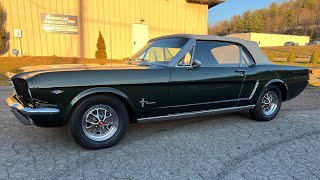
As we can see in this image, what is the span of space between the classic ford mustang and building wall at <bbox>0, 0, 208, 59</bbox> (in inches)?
321

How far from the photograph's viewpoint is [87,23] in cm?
1362

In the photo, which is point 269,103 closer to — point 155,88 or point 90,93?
point 155,88

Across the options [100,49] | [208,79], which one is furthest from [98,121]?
[100,49]

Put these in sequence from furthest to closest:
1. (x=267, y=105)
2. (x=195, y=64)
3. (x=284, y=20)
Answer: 1. (x=284, y=20)
2. (x=267, y=105)
3. (x=195, y=64)

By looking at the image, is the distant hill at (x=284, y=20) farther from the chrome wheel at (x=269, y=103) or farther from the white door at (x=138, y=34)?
the chrome wheel at (x=269, y=103)

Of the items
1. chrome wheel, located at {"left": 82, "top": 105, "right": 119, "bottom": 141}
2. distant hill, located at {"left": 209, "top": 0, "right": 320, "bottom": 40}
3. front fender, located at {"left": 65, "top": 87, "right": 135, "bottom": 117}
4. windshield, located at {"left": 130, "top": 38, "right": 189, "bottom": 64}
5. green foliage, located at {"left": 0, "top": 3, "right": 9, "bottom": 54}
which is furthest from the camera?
distant hill, located at {"left": 209, "top": 0, "right": 320, "bottom": 40}

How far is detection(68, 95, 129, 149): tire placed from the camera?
3123 millimetres

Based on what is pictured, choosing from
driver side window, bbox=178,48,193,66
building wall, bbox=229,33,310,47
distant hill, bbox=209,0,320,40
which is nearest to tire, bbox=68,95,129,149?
driver side window, bbox=178,48,193,66

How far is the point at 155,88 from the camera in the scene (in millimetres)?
3463

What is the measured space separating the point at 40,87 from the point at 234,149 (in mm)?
2567

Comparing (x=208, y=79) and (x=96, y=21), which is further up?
(x=96, y=21)

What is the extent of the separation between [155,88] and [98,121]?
34.5 inches

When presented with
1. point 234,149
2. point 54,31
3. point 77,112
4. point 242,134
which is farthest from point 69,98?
point 54,31

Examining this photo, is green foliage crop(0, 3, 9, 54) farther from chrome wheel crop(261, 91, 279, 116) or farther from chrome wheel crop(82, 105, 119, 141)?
chrome wheel crop(261, 91, 279, 116)
